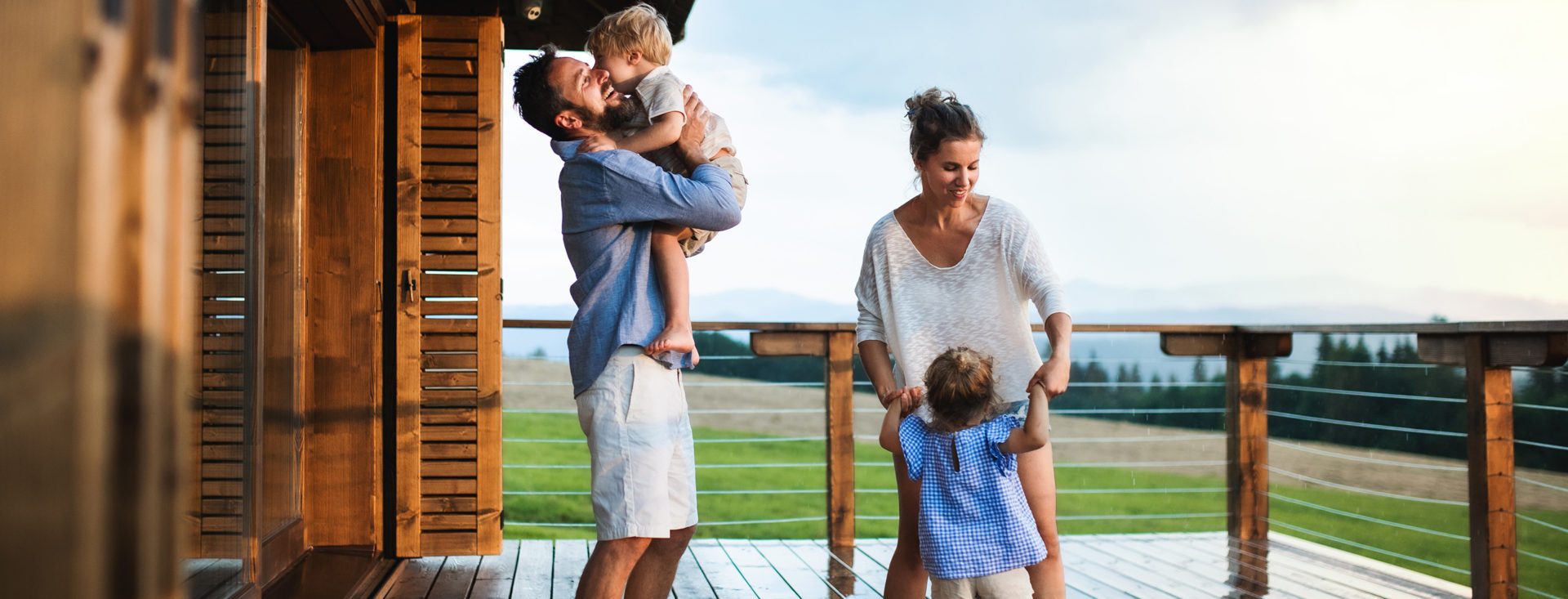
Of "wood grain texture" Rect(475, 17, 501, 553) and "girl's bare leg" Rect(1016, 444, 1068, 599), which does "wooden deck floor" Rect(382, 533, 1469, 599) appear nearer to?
"wood grain texture" Rect(475, 17, 501, 553)

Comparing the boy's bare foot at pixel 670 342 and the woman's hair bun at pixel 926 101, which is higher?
the woman's hair bun at pixel 926 101

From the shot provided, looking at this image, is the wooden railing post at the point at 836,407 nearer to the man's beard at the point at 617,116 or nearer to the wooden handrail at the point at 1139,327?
the wooden handrail at the point at 1139,327

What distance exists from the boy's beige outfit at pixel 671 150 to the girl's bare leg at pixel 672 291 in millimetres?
72

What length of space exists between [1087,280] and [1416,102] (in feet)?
21.3

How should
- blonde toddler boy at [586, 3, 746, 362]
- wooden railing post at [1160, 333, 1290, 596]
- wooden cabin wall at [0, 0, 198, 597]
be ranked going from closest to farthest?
1. wooden cabin wall at [0, 0, 198, 597]
2. blonde toddler boy at [586, 3, 746, 362]
3. wooden railing post at [1160, 333, 1290, 596]

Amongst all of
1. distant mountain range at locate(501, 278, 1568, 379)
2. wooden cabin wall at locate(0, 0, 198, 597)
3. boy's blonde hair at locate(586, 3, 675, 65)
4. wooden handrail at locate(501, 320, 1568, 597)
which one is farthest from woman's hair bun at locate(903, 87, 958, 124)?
distant mountain range at locate(501, 278, 1568, 379)

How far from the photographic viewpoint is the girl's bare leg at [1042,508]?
196 cm

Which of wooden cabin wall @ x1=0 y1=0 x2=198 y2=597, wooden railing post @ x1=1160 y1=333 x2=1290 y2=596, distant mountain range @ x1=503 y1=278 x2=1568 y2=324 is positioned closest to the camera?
wooden cabin wall @ x1=0 y1=0 x2=198 y2=597

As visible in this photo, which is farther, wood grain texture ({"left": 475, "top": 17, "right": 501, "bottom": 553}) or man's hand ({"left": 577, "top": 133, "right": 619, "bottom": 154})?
wood grain texture ({"left": 475, "top": 17, "right": 501, "bottom": 553})

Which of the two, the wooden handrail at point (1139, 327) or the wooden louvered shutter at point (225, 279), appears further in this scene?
the wooden handrail at point (1139, 327)

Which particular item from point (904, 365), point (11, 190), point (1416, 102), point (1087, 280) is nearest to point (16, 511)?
point (11, 190)

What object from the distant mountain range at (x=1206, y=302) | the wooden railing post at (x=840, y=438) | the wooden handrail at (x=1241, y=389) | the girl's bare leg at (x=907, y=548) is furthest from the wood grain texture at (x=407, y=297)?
the distant mountain range at (x=1206, y=302)

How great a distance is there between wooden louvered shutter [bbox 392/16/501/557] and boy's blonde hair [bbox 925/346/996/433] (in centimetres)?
192

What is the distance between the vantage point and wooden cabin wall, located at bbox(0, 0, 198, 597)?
472 mm
